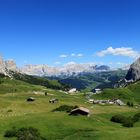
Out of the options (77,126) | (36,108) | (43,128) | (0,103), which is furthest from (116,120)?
(0,103)

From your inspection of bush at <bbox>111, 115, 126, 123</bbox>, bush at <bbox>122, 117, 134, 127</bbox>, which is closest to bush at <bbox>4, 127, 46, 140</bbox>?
bush at <bbox>122, 117, 134, 127</bbox>

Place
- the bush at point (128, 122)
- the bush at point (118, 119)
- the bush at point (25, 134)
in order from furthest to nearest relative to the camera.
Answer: the bush at point (118, 119) < the bush at point (128, 122) < the bush at point (25, 134)

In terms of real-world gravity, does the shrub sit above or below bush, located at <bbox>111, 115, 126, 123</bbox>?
below

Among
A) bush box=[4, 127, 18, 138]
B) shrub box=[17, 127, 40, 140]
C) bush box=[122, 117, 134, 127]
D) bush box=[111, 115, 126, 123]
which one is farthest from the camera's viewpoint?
bush box=[111, 115, 126, 123]

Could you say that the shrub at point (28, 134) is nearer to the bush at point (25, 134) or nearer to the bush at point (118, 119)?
the bush at point (25, 134)

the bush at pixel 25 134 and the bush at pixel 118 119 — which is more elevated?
the bush at pixel 118 119

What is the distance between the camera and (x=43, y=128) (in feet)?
300

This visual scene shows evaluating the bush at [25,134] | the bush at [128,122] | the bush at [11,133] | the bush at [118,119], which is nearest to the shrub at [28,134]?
the bush at [25,134]

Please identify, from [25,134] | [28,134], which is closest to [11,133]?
[25,134]

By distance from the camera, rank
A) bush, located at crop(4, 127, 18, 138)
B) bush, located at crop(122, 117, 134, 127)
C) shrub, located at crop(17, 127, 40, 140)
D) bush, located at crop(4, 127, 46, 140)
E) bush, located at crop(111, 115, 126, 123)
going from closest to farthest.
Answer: shrub, located at crop(17, 127, 40, 140) < bush, located at crop(4, 127, 46, 140) < bush, located at crop(4, 127, 18, 138) < bush, located at crop(122, 117, 134, 127) < bush, located at crop(111, 115, 126, 123)

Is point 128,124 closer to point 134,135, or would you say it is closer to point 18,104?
point 134,135

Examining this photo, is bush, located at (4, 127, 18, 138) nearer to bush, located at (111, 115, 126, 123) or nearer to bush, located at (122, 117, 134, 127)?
bush, located at (122, 117, 134, 127)

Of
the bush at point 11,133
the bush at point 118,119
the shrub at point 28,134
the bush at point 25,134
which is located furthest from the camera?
the bush at point 118,119

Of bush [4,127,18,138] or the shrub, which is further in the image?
bush [4,127,18,138]
